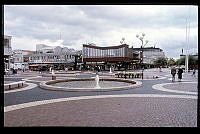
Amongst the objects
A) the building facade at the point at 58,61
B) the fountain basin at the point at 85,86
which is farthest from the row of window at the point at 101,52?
the fountain basin at the point at 85,86

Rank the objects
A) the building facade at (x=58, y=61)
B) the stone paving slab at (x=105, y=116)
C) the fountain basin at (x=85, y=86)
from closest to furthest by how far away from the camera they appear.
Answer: the stone paving slab at (x=105, y=116) → the fountain basin at (x=85, y=86) → the building facade at (x=58, y=61)

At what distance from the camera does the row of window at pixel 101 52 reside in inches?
2180

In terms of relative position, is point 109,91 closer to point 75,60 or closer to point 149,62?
point 75,60

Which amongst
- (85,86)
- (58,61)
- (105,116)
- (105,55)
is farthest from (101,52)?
(105,116)

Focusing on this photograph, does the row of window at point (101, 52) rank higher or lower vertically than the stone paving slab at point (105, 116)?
higher

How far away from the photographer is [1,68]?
374 cm

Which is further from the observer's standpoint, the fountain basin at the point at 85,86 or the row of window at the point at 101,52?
the row of window at the point at 101,52

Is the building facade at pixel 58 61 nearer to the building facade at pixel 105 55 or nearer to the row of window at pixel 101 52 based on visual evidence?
the row of window at pixel 101 52

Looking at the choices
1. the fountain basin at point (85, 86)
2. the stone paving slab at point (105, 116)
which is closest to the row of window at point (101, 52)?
the fountain basin at point (85, 86)

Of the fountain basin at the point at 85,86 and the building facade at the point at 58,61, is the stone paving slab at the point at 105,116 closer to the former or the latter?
the fountain basin at the point at 85,86

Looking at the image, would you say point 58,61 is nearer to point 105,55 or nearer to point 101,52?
point 101,52

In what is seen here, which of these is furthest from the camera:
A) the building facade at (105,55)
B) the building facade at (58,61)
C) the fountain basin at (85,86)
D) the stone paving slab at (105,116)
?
the building facade at (58,61)
